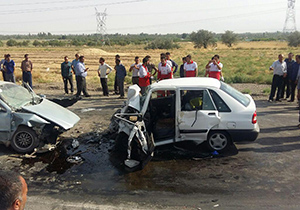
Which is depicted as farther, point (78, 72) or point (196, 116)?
point (78, 72)

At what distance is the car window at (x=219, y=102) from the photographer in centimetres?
671

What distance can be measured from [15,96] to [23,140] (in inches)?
50.3

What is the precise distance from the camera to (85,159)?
6.98 metres

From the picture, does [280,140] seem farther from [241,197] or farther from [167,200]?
[167,200]

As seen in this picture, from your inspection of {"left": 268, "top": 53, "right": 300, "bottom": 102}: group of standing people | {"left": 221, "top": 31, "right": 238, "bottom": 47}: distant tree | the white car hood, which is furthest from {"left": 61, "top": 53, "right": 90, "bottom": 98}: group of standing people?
{"left": 221, "top": 31, "right": 238, "bottom": 47}: distant tree

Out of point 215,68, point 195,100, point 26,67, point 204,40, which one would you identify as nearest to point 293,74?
point 215,68

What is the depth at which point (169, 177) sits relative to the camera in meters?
5.94

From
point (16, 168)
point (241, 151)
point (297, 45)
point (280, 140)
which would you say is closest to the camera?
point (16, 168)

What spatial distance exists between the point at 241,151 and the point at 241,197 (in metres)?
2.11

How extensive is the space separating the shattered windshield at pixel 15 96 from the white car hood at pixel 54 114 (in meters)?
0.31

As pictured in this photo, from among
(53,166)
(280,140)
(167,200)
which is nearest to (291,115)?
(280,140)

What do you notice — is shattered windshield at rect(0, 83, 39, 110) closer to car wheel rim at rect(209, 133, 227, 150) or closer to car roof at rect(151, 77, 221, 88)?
car roof at rect(151, 77, 221, 88)

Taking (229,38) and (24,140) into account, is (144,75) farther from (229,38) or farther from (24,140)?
(229,38)

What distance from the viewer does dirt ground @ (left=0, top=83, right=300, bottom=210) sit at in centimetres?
505
